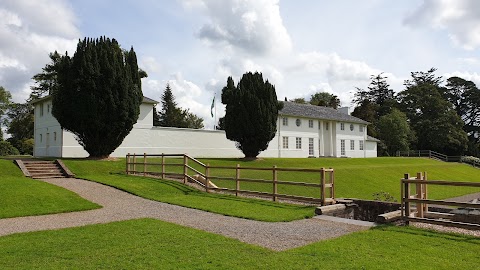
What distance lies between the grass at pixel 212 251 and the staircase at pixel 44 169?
12686 millimetres

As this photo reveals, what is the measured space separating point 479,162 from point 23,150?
62.8 meters

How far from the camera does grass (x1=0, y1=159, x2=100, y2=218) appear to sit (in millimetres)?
10727

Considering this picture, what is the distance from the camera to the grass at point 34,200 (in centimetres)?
1073

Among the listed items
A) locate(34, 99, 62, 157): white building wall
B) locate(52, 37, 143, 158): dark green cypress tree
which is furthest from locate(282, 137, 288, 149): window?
locate(34, 99, 62, 157): white building wall

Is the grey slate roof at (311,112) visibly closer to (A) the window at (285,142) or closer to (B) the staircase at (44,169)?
(A) the window at (285,142)

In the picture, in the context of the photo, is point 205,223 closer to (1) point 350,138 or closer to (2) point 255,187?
(2) point 255,187

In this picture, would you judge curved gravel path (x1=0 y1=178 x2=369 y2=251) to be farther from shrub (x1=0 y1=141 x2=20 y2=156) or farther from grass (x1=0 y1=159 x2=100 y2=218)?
shrub (x1=0 y1=141 x2=20 y2=156)

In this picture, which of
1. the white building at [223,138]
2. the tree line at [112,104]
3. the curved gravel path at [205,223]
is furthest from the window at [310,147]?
the curved gravel path at [205,223]

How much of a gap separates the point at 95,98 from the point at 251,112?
12.5 m

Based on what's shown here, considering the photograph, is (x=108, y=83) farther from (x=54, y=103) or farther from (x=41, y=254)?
(x=41, y=254)

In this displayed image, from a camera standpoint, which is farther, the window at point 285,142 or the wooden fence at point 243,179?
the window at point 285,142

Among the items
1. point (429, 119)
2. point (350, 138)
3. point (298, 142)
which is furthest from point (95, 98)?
point (429, 119)

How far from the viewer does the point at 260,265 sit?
545 cm

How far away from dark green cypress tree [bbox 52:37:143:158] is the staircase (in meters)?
2.96
